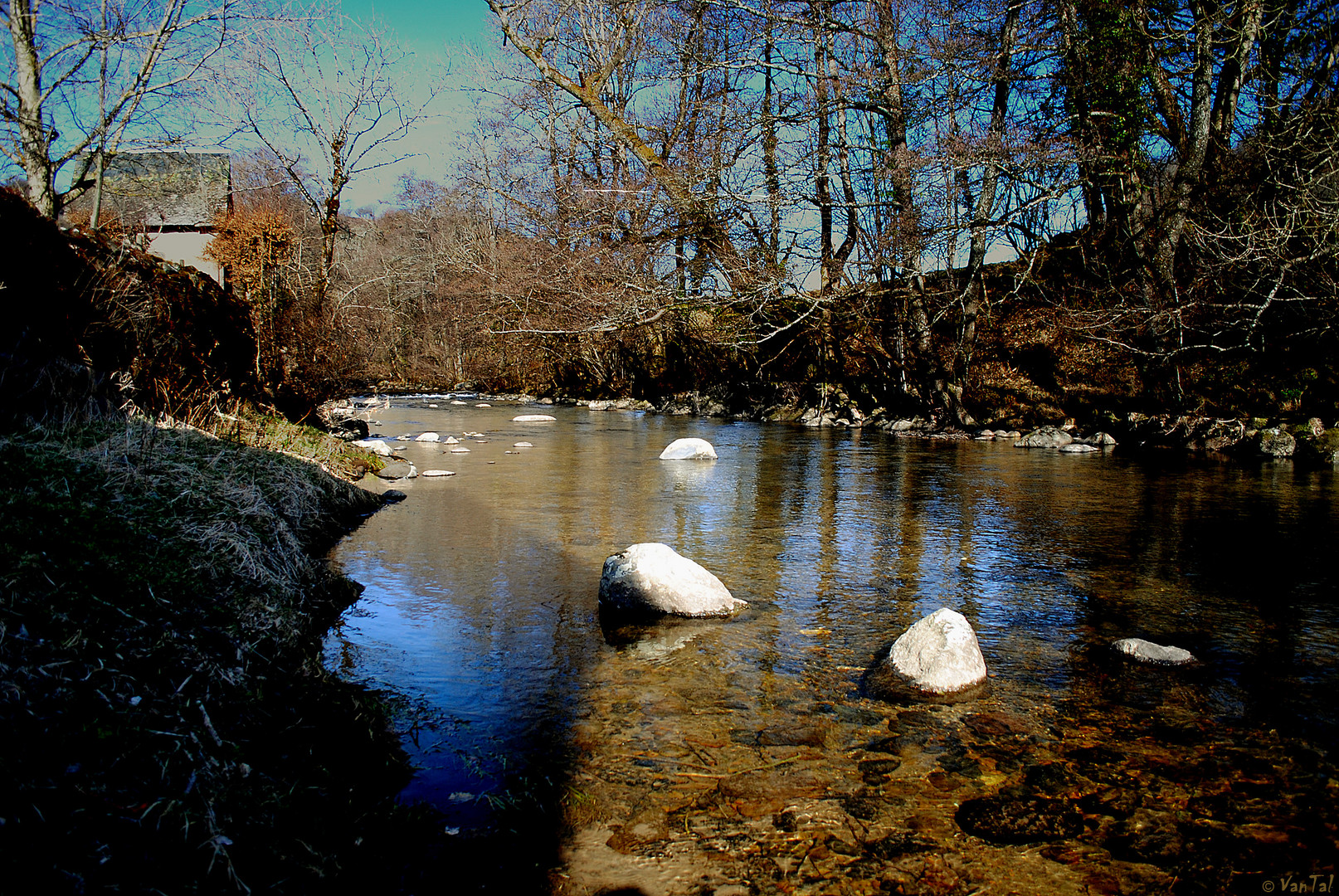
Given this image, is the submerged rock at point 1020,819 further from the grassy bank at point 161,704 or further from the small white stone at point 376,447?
the small white stone at point 376,447

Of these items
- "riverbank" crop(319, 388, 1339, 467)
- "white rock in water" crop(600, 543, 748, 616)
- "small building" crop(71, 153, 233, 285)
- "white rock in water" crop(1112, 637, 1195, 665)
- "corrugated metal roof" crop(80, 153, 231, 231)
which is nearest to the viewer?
"white rock in water" crop(1112, 637, 1195, 665)

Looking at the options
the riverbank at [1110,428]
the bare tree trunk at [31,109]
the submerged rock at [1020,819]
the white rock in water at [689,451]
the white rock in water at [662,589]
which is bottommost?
the submerged rock at [1020,819]

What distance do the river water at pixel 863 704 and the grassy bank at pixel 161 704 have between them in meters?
0.37

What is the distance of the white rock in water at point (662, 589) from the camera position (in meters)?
4.80

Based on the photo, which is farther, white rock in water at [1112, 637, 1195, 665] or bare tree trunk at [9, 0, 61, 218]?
bare tree trunk at [9, 0, 61, 218]

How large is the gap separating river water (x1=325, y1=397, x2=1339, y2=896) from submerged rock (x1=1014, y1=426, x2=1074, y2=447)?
6609mm

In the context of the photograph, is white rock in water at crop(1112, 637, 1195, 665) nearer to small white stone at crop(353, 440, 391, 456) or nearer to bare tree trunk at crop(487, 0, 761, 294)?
small white stone at crop(353, 440, 391, 456)

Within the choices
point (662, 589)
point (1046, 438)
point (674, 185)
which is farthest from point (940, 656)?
point (674, 185)

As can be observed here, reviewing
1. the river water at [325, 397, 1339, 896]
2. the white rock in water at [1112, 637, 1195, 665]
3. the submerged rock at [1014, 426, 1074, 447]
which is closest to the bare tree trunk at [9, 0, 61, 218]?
the river water at [325, 397, 1339, 896]

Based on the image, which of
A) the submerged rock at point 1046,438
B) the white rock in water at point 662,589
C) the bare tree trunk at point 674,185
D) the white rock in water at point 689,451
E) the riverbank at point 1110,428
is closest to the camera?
the white rock in water at point 662,589

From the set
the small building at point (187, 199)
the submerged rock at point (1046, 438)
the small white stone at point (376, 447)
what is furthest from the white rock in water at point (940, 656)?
the small building at point (187, 199)

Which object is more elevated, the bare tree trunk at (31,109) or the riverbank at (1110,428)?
the bare tree trunk at (31,109)

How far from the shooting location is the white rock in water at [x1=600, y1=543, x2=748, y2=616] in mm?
4801

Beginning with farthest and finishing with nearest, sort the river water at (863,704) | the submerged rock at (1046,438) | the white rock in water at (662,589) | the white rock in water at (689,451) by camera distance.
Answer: the submerged rock at (1046,438)
the white rock in water at (689,451)
the white rock in water at (662,589)
the river water at (863,704)
